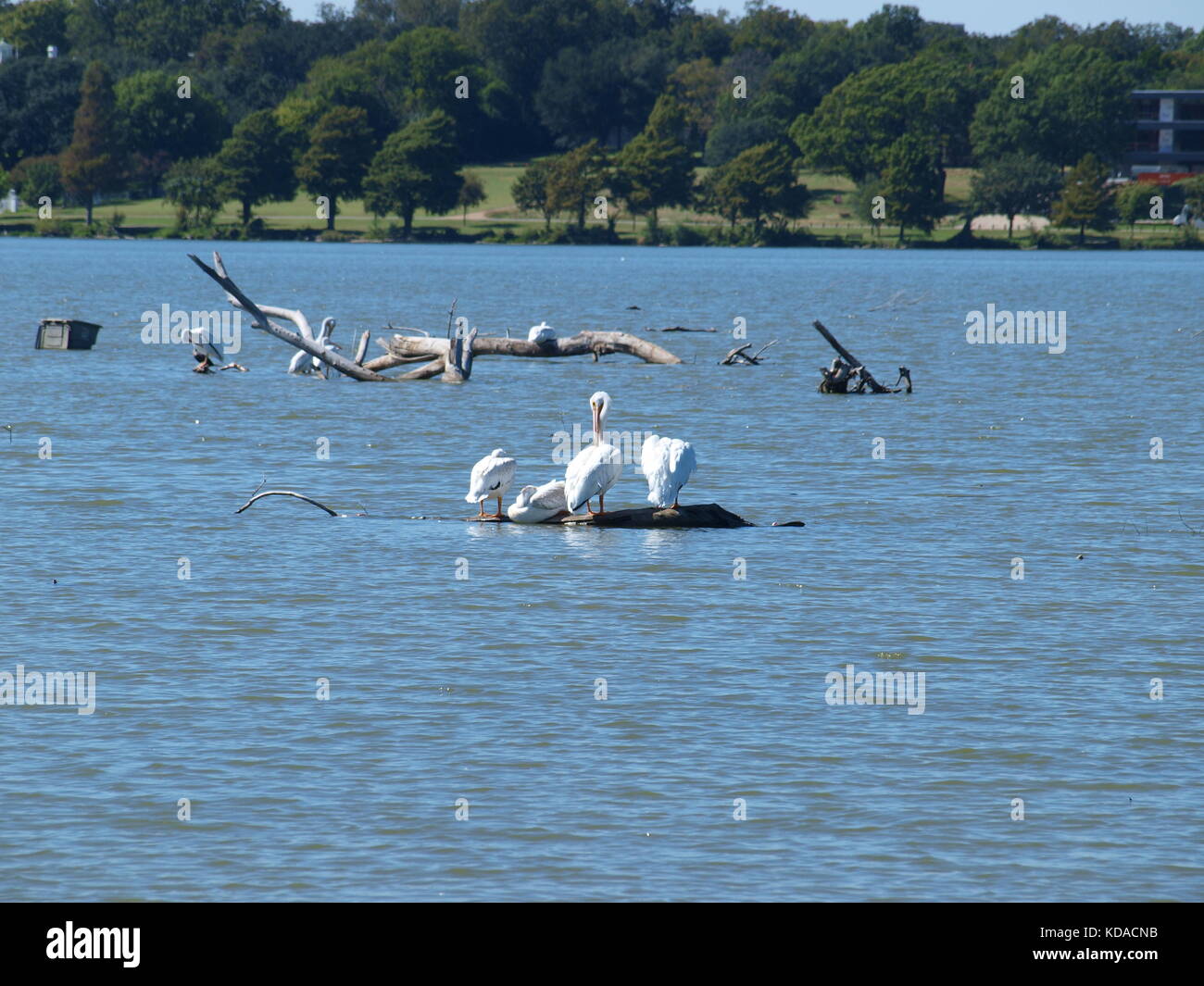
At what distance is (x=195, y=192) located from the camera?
174000 mm

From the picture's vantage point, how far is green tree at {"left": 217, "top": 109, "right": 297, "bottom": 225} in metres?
174

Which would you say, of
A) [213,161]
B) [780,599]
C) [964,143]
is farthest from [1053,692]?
[964,143]

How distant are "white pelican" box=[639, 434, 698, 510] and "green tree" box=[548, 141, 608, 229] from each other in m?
153

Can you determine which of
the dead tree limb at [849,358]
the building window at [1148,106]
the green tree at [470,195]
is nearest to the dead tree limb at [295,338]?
the dead tree limb at [849,358]

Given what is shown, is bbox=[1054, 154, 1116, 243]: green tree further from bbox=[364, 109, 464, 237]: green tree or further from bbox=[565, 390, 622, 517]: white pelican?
bbox=[565, 390, 622, 517]: white pelican

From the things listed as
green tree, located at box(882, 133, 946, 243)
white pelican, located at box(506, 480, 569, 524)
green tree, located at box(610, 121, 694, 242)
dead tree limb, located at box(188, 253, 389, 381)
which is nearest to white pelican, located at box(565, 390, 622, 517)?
white pelican, located at box(506, 480, 569, 524)

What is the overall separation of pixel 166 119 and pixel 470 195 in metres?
32.8

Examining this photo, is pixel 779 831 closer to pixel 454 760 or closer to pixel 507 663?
pixel 454 760

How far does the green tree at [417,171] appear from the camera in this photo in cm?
17100

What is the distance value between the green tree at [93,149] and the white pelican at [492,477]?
164 metres

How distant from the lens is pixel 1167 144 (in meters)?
196

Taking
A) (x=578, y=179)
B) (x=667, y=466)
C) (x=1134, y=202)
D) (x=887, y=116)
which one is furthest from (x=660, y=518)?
(x=887, y=116)

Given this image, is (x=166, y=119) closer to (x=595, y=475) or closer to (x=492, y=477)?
(x=492, y=477)

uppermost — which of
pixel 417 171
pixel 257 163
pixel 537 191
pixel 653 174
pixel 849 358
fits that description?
pixel 257 163
